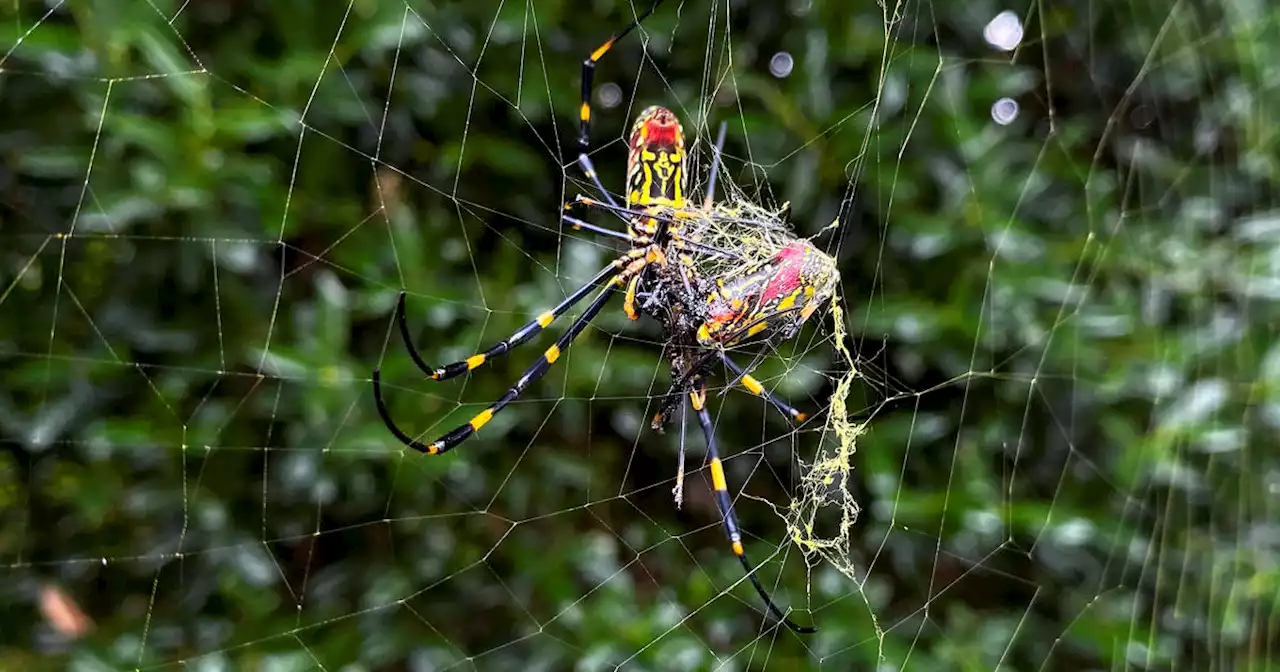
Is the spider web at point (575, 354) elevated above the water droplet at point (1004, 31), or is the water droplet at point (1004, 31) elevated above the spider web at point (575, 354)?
the water droplet at point (1004, 31)

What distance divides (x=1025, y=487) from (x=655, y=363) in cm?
55

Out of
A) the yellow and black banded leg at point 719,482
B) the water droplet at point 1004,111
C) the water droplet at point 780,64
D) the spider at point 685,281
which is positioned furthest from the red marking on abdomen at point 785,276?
the water droplet at point 1004,111

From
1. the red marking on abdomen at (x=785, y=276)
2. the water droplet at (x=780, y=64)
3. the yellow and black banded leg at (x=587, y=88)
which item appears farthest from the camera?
the water droplet at (x=780, y=64)

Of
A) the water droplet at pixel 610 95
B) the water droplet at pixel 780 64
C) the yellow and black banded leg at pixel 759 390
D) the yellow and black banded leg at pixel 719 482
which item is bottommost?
the yellow and black banded leg at pixel 719 482

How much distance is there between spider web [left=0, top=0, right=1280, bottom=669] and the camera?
2.01ft

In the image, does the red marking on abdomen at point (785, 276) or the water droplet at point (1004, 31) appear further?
the water droplet at point (1004, 31)

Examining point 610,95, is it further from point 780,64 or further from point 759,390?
point 759,390

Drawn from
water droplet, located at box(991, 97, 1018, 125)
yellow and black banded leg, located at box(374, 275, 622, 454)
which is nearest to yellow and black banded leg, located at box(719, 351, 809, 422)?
yellow and black banded leg, located at box(374, 275, 622, 454)

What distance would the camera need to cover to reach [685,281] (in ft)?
1.69

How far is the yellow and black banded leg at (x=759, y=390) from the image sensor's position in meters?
0.55

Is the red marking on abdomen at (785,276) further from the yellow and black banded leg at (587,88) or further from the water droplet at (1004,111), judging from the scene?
the water droplet at (1004,111)

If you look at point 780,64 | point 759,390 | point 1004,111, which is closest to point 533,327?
point 759,390

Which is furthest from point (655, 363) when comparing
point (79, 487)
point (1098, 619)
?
point (1098, 619)

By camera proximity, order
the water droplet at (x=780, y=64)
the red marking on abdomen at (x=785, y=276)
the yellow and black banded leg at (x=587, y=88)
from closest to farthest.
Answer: the red marking on abdomen at (x=785, y=276) < the yellow and black banded leg at (x=587, y=88) < the water droplet at (x=780, y=64)
